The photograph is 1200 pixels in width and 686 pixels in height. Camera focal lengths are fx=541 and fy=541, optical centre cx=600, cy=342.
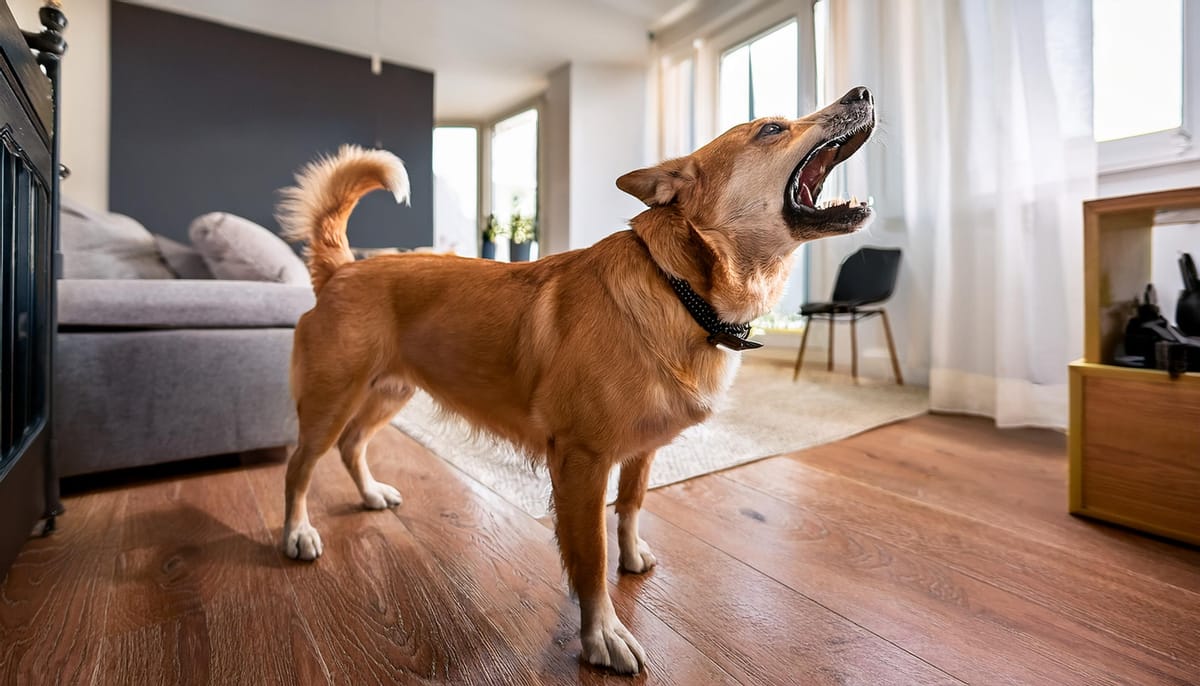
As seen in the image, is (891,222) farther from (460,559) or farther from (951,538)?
(460,559)

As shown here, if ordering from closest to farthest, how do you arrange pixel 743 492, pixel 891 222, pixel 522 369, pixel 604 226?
pixel 522 369
pixel 743 492
pixel 891 222
pixel 604 226

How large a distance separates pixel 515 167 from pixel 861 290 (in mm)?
5093

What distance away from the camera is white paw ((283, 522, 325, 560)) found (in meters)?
1.18

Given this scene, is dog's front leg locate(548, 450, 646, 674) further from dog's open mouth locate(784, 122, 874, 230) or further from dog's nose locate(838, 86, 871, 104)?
dog's nose locate(838, 86, 871, 104)

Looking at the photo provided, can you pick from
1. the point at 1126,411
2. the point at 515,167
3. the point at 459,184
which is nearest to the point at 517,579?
the point at 1126,411

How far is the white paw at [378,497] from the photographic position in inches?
57.8

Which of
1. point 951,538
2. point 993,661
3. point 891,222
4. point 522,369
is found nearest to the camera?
point 993,661

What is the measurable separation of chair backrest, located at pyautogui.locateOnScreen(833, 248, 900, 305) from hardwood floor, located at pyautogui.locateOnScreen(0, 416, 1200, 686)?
5.80ft

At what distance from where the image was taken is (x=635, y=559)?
1122 mm

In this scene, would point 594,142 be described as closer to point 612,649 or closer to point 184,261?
point 184,261

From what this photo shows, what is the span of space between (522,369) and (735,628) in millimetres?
580

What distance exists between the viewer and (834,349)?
3.72 meters

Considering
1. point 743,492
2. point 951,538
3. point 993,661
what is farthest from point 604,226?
point 993,661

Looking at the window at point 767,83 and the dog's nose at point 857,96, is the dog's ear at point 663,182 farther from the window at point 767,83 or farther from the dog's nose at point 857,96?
the window at point 767,83
